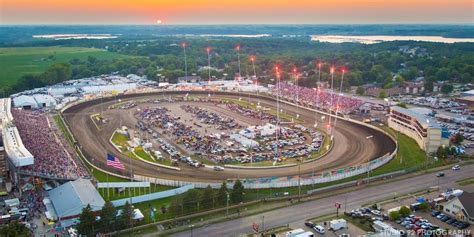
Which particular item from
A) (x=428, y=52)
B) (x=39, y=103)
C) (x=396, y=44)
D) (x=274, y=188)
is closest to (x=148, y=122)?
(x=39, y=103)

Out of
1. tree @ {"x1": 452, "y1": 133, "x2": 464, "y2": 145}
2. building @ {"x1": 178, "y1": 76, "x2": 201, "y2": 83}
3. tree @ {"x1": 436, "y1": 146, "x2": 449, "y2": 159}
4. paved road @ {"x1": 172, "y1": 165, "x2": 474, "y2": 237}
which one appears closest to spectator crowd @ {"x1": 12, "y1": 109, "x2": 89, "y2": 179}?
paved road @ {"x1": 172, "y1": 165, "x2": 474, "y2": 237}

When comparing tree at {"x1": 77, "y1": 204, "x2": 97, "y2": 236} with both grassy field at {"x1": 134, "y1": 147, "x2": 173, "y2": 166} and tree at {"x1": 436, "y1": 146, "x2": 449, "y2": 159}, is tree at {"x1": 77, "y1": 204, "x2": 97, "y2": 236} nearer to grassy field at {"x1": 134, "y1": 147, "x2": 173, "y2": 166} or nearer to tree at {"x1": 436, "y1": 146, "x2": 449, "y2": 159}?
grassy field at {"x1": 134, "y1": 147, "x2": 173, "y2": 166}

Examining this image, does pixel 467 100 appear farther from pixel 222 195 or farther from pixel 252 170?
pixel 222 195

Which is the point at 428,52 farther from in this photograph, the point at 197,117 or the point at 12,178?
the point at 12,178

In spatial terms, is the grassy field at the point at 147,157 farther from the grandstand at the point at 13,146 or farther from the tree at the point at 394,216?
the tree at the point at 394,216

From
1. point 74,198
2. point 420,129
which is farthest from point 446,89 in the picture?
point 74,198

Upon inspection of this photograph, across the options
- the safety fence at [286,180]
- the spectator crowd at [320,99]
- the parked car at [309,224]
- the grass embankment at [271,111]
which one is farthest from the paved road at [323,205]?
the spectator crowd at [320,99]
